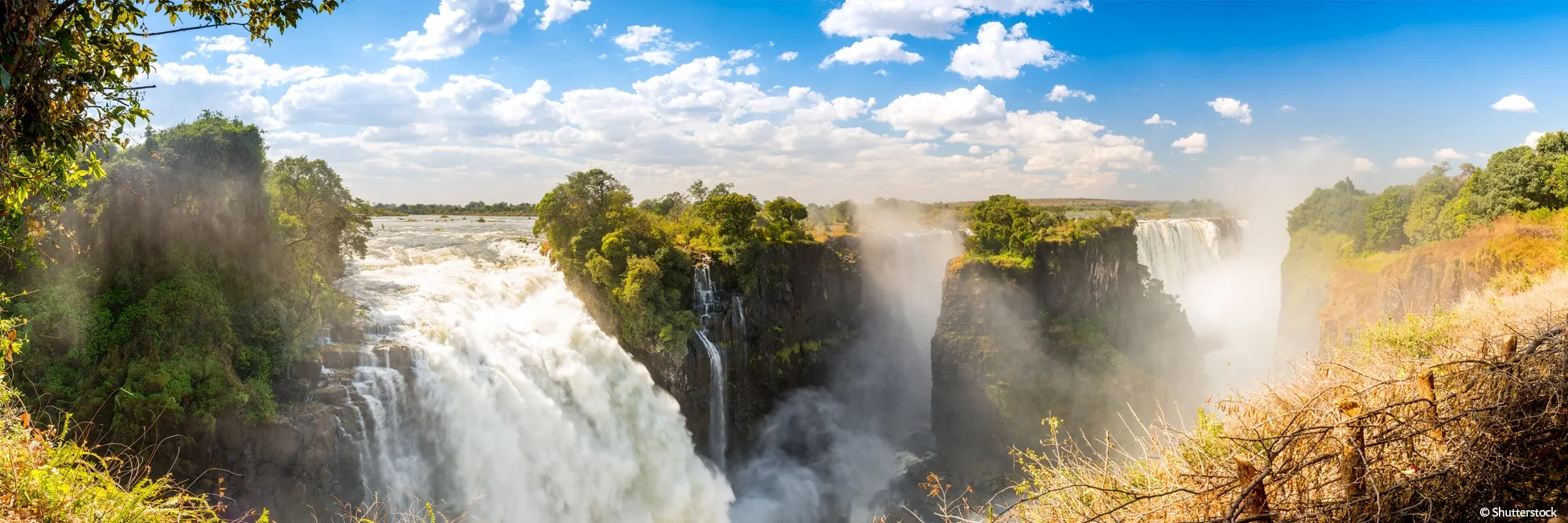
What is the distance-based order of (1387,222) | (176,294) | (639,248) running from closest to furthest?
1. (176,294)
2. (639,248)
3. (1387,222)

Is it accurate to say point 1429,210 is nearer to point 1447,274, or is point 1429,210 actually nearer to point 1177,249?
point 1447,274

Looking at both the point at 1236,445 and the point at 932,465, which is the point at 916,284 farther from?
the point at 1236,445

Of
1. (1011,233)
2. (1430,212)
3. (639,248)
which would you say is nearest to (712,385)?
(639,248)

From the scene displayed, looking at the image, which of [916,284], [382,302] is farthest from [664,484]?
[916,284]

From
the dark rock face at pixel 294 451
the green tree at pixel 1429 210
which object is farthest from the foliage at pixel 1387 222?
the dark rock face at pixel 294 451

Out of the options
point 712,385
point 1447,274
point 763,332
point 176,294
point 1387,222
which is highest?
point 1387,222

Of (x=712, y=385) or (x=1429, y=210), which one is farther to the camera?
(x=1429, y=210)

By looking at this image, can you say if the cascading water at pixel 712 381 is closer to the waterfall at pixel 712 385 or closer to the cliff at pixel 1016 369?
the waterfall at pixel 712 385

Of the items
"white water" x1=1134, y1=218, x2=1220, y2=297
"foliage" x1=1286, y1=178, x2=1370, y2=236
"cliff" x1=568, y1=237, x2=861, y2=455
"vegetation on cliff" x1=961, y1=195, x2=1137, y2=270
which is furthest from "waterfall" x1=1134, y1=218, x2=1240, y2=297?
"cliff" x1=568, y1=237, x2=861, y2=455
